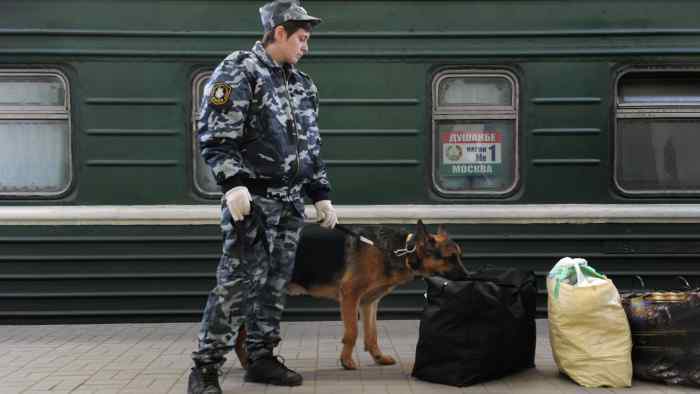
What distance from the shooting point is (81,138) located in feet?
22.0

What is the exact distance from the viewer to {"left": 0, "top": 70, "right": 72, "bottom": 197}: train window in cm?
673

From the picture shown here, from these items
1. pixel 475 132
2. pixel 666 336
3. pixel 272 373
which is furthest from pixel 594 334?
pixel 475 132

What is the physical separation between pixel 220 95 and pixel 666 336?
2.94m

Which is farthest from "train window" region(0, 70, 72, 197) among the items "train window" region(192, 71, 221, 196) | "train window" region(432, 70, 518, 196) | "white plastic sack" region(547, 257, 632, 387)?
"white plastic sack" region(547, 257, 632, 387)

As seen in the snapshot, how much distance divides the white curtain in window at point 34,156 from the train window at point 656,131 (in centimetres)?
457

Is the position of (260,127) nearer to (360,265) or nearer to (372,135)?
(360,265)

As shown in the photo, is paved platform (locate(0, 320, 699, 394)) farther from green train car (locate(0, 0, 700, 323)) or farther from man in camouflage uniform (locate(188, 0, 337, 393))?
man in camouflage uniform (locate(188, 0, 337, 393))

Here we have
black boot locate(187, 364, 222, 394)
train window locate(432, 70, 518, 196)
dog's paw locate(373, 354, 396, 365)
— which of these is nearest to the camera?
black boot locate(187, 364, 222, 394)

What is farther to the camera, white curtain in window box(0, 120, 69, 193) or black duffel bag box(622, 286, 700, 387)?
white curtain in window box(0, 120, 69, 193)

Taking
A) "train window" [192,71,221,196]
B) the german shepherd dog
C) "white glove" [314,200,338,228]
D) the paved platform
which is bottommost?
the paved platform

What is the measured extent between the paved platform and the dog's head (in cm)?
68

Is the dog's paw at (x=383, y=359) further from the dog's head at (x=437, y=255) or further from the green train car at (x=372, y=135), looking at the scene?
the green train car at (x=372, y=135)

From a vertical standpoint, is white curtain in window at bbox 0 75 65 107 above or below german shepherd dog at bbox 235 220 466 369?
above

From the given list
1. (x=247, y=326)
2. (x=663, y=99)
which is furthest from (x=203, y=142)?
(x=663, y=99)
